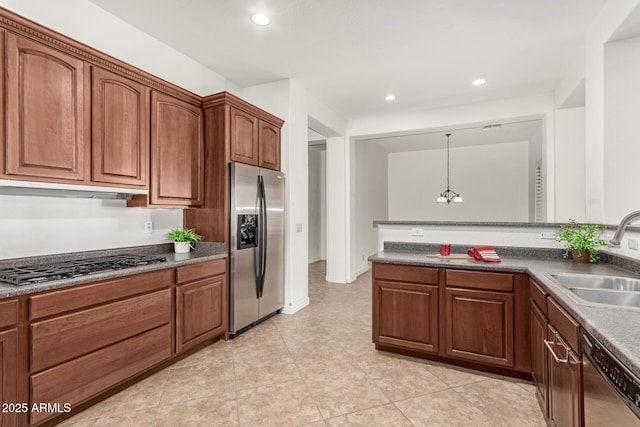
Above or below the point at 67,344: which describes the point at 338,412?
below

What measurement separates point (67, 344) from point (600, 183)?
3790 mm

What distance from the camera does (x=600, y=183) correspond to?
8.05ft

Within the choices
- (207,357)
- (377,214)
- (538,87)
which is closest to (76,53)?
(207,357)

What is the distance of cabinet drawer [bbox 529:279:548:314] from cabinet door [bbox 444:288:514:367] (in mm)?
180

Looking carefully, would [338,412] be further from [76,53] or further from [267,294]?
[76,53]

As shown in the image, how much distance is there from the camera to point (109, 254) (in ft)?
8.36

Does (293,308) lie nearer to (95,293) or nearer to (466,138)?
(95,293)

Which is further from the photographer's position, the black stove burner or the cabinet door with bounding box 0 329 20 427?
the black stove burner

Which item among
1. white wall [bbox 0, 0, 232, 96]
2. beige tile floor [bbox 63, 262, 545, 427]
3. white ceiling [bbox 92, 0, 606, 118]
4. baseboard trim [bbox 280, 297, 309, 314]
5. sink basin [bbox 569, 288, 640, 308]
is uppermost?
white ceiling [bbox 92, 0, 606, 118]

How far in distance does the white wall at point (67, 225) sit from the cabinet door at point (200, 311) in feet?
2.28

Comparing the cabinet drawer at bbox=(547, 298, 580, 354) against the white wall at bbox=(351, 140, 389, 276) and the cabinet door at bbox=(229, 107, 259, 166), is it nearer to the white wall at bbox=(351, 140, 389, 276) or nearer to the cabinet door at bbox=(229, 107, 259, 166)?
the cabinet door at bbox=(229, 107, 259, 166)

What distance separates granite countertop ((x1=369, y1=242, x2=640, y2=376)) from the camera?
96 cm

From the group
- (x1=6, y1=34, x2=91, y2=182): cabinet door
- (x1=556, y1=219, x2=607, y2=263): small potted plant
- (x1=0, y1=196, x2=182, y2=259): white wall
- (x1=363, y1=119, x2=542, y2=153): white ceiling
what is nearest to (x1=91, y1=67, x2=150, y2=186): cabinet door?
(x1=6, y1=34, x2=91, y2=182): cabinet door

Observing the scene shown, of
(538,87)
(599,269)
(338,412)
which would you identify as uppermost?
(538,87)
